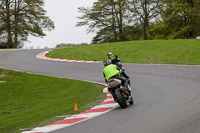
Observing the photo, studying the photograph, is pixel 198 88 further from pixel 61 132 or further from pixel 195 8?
pixel 195 8

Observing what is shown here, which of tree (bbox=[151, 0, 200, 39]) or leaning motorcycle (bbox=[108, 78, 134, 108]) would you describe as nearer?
leaning motorcycle (bbox=[108, 78, 134, 108])

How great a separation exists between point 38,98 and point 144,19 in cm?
4543

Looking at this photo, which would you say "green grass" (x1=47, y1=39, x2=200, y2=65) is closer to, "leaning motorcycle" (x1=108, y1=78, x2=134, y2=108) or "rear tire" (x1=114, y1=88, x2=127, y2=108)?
"leaning motorcycle" (x1=108, y1=78, x2=134, y2=108)

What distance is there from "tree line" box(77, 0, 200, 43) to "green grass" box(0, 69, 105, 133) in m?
34.9

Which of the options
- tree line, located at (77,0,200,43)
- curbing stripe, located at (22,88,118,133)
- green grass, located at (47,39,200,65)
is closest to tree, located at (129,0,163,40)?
tree line, located at (77,0,200,43)

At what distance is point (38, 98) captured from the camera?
13586 mm

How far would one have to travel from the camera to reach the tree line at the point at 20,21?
57.9 m

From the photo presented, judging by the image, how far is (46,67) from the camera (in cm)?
2464

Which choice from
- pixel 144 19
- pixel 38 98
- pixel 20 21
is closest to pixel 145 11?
pixel 144 19

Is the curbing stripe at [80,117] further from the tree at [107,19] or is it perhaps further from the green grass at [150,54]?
the tree at [107,19]

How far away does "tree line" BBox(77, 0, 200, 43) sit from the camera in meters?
49.9

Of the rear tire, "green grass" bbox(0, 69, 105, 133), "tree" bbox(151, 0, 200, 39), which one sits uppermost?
"tree" bbox(151, 0, 200, 39)

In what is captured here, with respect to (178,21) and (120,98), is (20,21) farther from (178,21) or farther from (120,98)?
(120,98)

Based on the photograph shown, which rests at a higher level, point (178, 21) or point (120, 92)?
point (178, 21)
